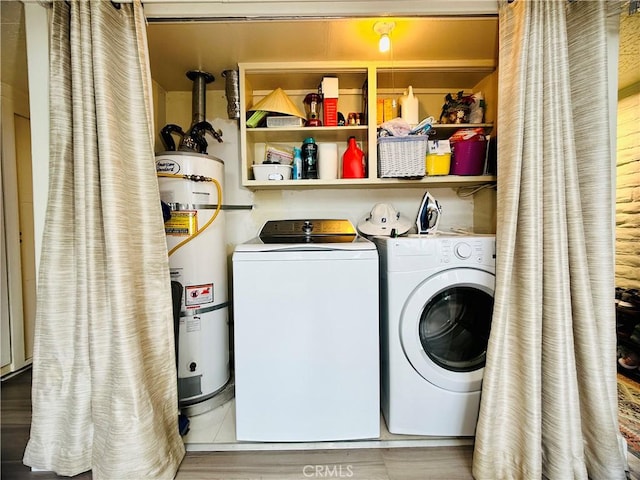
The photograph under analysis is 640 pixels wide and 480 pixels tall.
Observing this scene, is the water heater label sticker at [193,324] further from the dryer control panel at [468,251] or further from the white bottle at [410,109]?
the white bottle at [410,109]

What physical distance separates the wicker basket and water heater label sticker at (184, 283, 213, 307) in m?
1.25

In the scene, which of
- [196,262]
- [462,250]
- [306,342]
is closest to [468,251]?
[462,250]

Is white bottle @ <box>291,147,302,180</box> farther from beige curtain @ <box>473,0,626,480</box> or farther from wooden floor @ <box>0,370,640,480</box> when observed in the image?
wooden floor @ <box>0,370,640,480</box>

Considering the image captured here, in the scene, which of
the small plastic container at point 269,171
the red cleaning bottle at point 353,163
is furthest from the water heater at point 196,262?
the red cleaning bottle at point 353,163

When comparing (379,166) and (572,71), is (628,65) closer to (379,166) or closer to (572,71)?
(572,71)

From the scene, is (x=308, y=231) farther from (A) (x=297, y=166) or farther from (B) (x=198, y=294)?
(B) (x=198, y=294)

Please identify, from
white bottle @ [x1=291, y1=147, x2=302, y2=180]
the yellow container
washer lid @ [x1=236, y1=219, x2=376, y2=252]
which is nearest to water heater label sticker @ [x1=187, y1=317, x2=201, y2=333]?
washer lid @ [x1=236, y1=219, x2=376, y2=252]

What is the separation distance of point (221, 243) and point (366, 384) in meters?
1.13

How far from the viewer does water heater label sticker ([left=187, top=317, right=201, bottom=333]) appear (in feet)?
5.38

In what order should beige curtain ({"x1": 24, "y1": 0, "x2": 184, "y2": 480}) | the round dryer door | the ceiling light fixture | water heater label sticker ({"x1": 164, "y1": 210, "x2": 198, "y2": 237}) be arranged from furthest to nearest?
water heater label sticker ({"x1": 164, "y1": 210, "x2": 198, "y2": 237}) < the ceiling light fixture < the round dryer door < beige curtain ({"x1": 24, "y1": 0, "x2": 184, "y2": 480})

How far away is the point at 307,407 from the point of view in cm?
134

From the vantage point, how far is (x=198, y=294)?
1653 mm

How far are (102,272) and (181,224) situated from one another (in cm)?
52

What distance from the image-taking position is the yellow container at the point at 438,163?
179 centimetres
